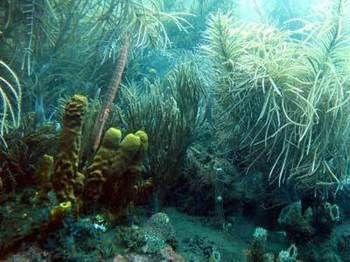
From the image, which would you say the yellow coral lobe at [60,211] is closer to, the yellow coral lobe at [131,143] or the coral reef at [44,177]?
the coral reef at [44,177]

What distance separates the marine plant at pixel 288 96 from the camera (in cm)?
465

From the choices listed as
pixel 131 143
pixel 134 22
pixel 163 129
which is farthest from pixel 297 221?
pixel 134 22

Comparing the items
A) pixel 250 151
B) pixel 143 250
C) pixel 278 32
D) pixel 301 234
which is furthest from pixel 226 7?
pixel 143 250

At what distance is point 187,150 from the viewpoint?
5.59 metres

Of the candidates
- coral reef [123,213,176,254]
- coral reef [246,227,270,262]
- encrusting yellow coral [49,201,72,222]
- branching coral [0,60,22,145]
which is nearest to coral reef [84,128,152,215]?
coral reef [123,213,176,254]

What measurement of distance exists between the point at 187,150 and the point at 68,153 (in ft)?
6.70

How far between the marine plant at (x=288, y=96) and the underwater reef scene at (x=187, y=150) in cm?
2

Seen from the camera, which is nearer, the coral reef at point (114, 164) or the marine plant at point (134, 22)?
the coral reef at point (114, 164)

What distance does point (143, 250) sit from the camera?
386 centimetres

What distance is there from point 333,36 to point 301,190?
1.99 metres

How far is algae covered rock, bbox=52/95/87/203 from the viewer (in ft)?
12.6

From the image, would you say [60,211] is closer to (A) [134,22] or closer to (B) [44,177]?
(B) [44,177]

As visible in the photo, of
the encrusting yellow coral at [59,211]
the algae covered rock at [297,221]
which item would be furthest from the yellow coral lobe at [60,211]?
the algae covered rock at [297,221]

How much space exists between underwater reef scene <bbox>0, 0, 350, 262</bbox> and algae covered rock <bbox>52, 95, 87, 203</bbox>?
0.01 meters
